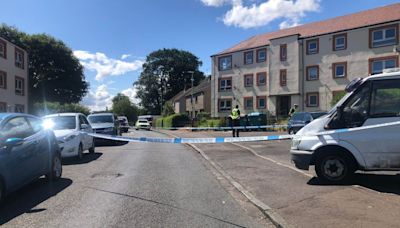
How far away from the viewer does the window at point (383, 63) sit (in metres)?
38.3

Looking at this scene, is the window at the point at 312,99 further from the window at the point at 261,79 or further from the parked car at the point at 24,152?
the parked car at the point at 24,152

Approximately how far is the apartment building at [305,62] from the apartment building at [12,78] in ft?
77.6

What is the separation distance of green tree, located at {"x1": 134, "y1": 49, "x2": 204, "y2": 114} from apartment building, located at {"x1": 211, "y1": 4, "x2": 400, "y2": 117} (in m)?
45.9

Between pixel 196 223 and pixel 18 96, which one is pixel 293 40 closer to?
pixel 18 96

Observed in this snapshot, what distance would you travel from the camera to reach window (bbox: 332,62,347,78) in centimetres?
4228

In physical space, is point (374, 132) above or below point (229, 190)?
above

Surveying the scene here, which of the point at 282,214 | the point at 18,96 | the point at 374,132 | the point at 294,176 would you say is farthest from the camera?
the point at 18,96

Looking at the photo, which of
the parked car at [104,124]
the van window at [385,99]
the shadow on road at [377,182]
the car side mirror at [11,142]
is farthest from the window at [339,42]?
the car side mirror at [11,142]

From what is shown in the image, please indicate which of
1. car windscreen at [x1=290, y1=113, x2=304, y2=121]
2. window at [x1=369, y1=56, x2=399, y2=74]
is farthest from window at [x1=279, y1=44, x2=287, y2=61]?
car windscreen at [x1=290, y1=113, x2=304, y2=121]

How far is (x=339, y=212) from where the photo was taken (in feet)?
20.6

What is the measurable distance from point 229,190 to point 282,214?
2.42 m

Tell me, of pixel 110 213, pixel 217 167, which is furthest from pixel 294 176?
pixel 110 213

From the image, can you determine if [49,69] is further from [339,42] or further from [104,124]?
[104,124]

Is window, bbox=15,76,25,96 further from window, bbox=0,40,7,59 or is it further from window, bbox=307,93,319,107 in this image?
window, bbox=307,93,319,107
